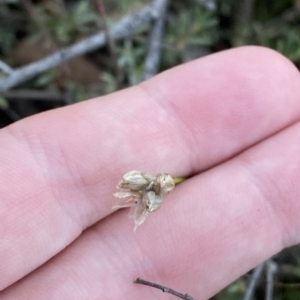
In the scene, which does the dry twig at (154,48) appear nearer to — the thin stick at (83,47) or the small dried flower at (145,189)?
the thin stick at (83,47)

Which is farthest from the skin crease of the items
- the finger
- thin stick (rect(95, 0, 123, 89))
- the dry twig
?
the dry twig

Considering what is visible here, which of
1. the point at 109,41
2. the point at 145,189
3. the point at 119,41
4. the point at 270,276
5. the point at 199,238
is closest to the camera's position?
the point at 145,189

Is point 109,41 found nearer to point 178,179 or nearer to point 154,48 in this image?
point 154,48

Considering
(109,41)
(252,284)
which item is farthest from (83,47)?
(252,284)

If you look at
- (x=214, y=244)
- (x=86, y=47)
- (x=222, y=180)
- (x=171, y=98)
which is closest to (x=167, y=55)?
(x=86, y=47)

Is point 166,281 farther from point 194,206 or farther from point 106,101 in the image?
point 106,101

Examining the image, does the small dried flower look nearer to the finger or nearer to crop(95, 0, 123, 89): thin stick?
the finger

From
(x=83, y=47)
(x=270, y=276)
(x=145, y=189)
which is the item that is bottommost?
(x=270, y=276)
